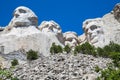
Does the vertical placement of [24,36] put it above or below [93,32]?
below

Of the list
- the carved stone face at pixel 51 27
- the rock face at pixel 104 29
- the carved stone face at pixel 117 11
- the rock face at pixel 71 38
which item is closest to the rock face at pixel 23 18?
the carved stone face at pixel 51 27

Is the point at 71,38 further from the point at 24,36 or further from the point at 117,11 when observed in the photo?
the point at 24,36

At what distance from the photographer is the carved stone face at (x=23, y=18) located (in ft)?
226

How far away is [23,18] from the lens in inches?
2753

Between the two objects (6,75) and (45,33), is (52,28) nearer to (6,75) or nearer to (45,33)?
(45,33)

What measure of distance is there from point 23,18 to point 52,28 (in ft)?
24.1

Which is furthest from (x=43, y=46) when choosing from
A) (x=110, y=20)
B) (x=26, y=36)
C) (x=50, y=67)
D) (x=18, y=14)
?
(x=50, y=67)

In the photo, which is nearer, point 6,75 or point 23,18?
point 6,75

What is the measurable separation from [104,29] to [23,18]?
15175 millimetres

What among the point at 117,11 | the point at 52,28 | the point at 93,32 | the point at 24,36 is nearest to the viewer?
the point at 24,36

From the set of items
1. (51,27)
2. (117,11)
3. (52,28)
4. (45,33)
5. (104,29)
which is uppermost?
(117,11)

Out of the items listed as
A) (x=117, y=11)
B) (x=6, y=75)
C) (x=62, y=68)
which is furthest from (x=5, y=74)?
(x=117, y=11)

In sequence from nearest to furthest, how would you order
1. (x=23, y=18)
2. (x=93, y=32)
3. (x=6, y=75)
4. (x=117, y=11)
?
(x=6, y=75)
(x=23, y=18)
(x=93, y=32)
(x=117, y=11)

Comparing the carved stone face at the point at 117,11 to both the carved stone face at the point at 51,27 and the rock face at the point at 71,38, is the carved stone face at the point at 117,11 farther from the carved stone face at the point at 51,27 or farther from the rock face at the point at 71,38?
the carved stone face at the point at 51,27
